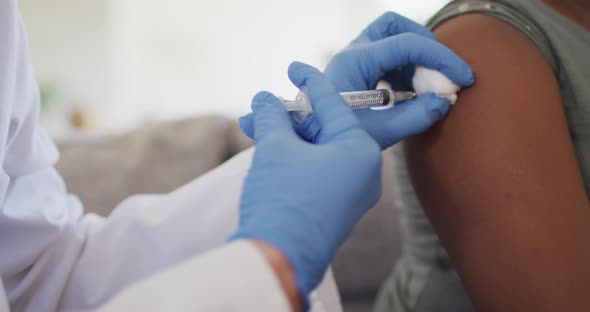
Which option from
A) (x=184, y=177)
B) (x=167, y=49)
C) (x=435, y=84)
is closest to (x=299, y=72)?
(x=435, y=84)

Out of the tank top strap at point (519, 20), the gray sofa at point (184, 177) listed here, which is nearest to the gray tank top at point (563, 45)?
the tank top strap at point (519, 20)

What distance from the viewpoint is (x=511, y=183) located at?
53cm

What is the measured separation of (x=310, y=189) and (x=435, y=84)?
0.26 meters

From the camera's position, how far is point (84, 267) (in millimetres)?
690

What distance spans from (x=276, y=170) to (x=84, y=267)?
0.44 m

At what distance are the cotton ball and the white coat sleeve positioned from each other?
0.35 meters

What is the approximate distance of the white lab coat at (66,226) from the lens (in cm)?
61

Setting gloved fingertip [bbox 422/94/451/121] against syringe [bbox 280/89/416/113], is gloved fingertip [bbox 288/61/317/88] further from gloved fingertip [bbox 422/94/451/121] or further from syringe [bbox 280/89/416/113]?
gloved fingertip [bbox 422/94/451/121]

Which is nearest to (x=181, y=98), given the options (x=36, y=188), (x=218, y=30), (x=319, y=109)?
(x=218, y=30)

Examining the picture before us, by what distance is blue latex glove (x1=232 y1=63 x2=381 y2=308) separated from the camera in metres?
0.39

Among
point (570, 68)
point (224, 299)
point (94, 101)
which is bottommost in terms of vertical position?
point (94, 101)

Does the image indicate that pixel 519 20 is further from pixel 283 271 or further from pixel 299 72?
pixel 283 271

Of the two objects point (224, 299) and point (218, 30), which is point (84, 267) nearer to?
point (224, 299)

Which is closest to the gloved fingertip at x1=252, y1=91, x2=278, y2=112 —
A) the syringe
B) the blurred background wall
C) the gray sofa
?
the syringe
